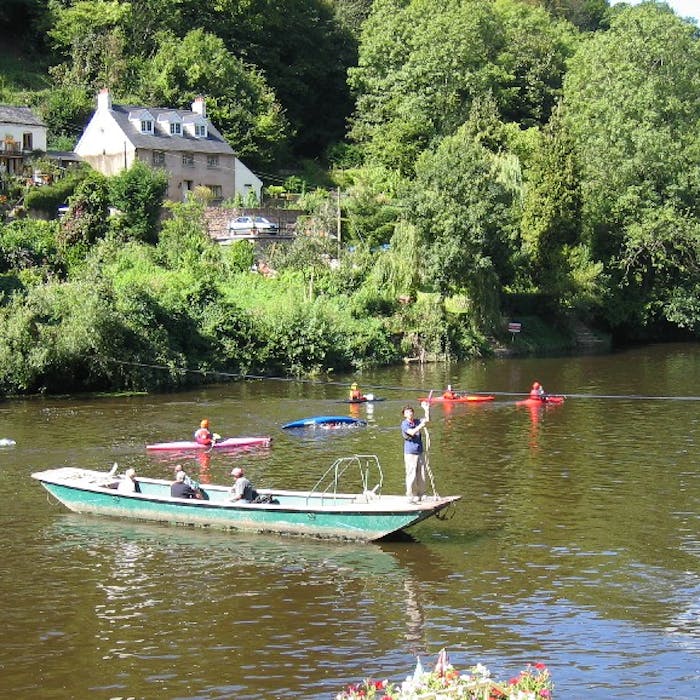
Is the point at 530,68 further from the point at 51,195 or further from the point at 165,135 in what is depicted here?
the point at 51,195

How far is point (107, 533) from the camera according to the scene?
28.6 meters

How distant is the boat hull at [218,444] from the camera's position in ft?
126

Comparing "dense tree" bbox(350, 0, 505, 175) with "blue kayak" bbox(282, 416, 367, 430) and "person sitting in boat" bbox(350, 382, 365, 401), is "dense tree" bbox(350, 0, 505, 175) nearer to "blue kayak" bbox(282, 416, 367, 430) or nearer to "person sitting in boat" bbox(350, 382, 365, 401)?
"person sitting in boat" bbox(350, 382, 365, 401)

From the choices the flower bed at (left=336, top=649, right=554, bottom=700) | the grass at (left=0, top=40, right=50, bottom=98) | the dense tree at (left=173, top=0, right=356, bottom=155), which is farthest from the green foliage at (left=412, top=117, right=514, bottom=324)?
the flower bed at (left=336, top=649, right=554, bottom=700)

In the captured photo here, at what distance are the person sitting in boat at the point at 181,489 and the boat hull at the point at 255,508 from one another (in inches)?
19.0

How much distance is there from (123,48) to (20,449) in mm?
64521

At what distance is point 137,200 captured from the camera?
7256 centimetres

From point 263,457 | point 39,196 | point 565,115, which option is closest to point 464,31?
point 565,115

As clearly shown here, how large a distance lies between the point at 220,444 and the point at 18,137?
46.5 metres

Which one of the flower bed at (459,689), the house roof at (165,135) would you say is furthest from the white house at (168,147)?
the flower bed at (459,689)

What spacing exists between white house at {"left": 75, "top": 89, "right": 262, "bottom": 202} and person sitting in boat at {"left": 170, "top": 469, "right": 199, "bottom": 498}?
5317 cm

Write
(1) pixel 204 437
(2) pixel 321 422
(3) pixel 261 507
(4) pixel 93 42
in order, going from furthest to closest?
(4) pixel 93 42 < (2) pixel 321 422 < (1) pixel 204 437 < (3) pixel 261 507

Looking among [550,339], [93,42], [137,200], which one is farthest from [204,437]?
[93,42]

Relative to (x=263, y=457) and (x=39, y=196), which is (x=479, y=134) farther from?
(x=263, y=457)
